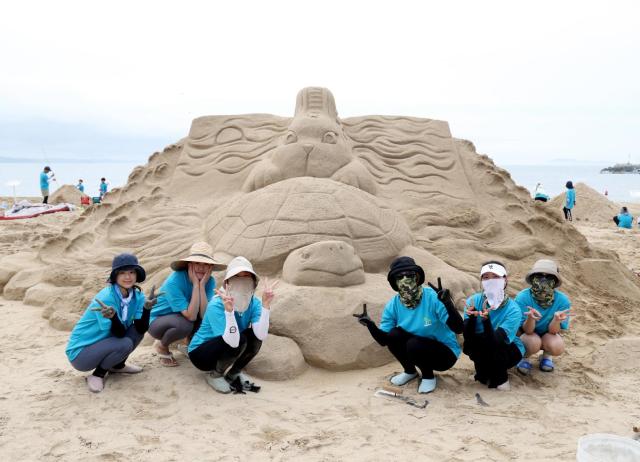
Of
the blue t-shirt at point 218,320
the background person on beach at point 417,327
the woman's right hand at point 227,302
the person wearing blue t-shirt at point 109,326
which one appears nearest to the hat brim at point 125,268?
the person wearing blue t-shirt at point 109,326

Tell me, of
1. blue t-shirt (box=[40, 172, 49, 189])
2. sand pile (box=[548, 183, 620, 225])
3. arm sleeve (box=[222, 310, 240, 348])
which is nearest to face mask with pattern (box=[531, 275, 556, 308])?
arm sleeve (box=[222, 310, 240, 348])

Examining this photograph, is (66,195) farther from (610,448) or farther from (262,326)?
(610,448)

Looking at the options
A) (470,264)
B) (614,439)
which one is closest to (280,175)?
(470,264)

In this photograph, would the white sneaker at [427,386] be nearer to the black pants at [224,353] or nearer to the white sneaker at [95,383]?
the black pants at [224,353]

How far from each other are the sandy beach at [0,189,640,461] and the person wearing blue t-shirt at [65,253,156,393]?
0.14 meters

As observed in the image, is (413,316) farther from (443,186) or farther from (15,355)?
(443,186)

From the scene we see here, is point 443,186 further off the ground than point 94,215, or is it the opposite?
point 443,186

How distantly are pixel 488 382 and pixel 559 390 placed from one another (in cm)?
41

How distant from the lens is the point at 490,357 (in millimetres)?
3027

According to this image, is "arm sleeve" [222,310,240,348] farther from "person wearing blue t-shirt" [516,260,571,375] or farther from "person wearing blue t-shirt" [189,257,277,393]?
"person wearing blue t-shirt" [516,260,571,375]

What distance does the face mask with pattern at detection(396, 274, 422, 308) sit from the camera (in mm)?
2977

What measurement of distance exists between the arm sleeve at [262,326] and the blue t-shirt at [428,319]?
75cm

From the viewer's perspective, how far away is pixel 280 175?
209 inches

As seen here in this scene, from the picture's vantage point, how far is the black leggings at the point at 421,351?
9.92 feet
